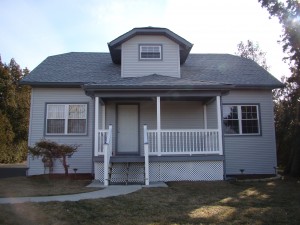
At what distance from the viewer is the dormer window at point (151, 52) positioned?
14.6 meters

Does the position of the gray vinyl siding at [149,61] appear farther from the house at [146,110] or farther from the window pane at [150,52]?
the window pane at [150,52]

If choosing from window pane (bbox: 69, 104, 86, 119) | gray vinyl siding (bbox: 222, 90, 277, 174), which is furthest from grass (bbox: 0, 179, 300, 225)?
window pane (bbox: 69, 104, 86, 119)

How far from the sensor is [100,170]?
11.5 metres

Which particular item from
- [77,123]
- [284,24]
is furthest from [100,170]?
[284,24]

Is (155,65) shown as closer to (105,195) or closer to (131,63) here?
(131,63)

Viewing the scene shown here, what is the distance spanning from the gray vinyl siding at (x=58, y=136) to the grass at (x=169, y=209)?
535 centimetres

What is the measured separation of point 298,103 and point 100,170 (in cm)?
947

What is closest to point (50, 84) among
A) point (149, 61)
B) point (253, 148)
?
point (149, 61)

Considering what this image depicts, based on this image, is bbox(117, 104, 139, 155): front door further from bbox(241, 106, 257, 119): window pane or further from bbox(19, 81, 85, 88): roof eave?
bbox(241, 106, 257, 119): window pane

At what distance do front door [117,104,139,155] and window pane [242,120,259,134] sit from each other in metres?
5.04

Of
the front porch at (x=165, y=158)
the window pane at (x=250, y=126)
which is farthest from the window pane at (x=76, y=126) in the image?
the window pane at (x=250, y=126)

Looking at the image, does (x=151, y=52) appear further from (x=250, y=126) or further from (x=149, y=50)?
(x=250, y=126)

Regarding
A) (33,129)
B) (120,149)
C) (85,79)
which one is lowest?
(120,149)

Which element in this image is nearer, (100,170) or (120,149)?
(100,170)
